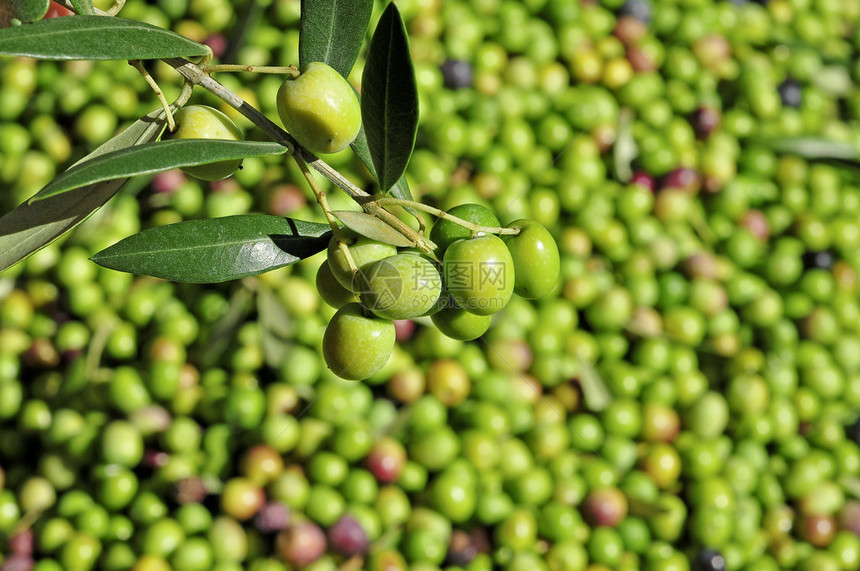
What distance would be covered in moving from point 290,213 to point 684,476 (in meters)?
1.95

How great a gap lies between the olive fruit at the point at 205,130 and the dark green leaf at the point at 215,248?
7 cm

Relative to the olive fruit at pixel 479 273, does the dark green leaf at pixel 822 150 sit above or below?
below

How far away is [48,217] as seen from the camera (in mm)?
893

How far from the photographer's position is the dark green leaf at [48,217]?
859 millimetres

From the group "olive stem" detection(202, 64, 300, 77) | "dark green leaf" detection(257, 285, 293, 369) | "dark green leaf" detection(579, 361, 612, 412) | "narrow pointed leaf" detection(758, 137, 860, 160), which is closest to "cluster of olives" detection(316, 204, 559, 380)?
"olive stem" detection(202, 64, 300, 77)

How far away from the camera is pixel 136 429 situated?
257cm

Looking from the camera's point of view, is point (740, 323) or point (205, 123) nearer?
point (205, 123)

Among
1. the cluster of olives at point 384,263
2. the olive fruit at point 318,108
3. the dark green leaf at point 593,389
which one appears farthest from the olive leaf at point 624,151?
the olive fruit at point 318,108

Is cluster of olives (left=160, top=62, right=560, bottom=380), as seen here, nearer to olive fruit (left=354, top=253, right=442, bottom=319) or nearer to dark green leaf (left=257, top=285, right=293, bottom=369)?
olive fruit (left=354, top=253, right=442, bottom=319)

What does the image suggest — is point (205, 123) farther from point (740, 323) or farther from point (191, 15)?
point (740, 323)

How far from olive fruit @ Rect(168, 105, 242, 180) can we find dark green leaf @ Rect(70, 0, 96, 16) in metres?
0.16

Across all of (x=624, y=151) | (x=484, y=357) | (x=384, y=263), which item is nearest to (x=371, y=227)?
(x=384, y=263)

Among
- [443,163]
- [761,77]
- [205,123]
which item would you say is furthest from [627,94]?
[205,123]

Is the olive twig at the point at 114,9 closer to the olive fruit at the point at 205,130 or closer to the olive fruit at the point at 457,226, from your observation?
the olive fruit at the point at 205,130
